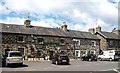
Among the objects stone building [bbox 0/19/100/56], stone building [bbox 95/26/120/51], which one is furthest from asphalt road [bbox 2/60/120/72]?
stone building [bbox 95/26/120/51]

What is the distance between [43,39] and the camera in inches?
1688

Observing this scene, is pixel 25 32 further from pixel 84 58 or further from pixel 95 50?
pixel 95 50

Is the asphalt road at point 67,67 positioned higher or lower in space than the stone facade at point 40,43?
lower

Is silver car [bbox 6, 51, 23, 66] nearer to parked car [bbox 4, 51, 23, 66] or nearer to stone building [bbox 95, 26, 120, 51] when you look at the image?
parked car [bbox 4, 51, 23, 66]

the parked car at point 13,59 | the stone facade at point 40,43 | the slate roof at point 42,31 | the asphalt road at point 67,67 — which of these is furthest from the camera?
the slate roof at point 42,31

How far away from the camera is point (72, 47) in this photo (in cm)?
4688

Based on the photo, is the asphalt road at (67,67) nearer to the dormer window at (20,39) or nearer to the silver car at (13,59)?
the silver car at (13,59)

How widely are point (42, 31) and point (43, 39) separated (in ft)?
7.30

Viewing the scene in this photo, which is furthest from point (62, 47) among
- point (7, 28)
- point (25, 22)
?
point (7, 28)

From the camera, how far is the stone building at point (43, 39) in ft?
129

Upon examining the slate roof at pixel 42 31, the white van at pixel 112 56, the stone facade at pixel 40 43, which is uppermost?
the slate roof at pixel 42 31

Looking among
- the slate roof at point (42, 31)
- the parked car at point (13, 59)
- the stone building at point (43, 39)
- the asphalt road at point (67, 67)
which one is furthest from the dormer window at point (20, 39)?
the parked car at point (13, 59)

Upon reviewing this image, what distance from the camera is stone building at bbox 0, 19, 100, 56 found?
39.3m

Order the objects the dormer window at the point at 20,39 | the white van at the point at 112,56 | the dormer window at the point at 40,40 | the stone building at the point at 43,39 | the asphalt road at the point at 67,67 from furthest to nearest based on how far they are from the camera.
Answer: the dormer window at the point at 40,40 → the white van at the point at 112,56 → the dormer window at the point at 20,39 → the stone building at the point at 43,39 → the asphalt road at the point at 67,67
